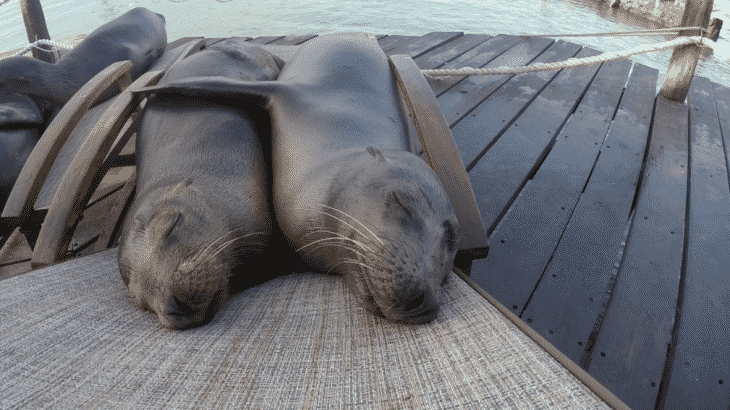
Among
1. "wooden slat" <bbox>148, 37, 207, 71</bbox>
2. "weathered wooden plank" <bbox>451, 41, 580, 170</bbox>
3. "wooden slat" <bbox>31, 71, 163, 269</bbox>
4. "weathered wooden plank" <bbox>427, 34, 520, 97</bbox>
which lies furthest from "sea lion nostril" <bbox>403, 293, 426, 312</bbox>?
"weathered wooden plank" <bbox>427, 34, 520, 97</bbox>

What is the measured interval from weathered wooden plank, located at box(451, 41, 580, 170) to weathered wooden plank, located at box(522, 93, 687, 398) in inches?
39.3

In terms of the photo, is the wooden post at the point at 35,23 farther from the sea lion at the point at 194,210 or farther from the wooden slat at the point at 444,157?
the wooden slat at the point at 444,157

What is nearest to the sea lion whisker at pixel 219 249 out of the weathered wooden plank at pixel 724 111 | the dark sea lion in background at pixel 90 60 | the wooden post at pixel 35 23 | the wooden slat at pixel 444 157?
the wooden slat at pixel 444 157

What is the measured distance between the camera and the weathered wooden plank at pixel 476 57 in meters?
4.03

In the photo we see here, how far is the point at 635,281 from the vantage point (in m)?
1.96

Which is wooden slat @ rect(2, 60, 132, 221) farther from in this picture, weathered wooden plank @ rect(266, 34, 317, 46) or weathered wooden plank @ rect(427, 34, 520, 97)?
weathered wooden plank @ rect(266, 34, 317, 46)

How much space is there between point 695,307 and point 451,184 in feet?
4.03

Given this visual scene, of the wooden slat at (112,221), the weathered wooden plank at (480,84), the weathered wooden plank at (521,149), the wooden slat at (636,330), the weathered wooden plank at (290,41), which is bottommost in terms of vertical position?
the wooden slat at (636,330)

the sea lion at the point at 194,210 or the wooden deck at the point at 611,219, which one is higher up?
the sea lion at the point at 194,210

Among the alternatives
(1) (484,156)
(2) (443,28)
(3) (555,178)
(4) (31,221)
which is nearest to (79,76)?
(4) (31,221)

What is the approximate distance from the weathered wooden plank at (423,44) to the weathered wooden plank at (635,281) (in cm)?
299

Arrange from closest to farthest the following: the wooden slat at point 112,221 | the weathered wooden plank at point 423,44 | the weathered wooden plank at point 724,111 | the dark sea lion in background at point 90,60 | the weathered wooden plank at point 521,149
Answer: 1. the wooden slat at point 112,221
2. the weathered wooden plank at point 521,149
3. the dark sea lion in background at point 90,60
4. the weathered wooden plank at point 724,111
5. the weathered wooden plank at point 423,44

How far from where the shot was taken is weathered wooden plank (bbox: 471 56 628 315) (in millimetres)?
1969

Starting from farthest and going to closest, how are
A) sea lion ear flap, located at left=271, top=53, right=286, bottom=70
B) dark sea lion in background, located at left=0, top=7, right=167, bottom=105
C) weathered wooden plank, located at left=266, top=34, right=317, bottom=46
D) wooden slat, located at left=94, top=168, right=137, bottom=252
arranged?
weathered wooden plank, located at left=266, top=34, right=317, bottom=46 → dark sea lion in background, located at left=0, top=7, right=167, bottom=105 → sea lion ear flap, located at left=271, top=53, right=286, bottom=70 → wooden slat, located at left=94, top=168, right=137, bottom=252
